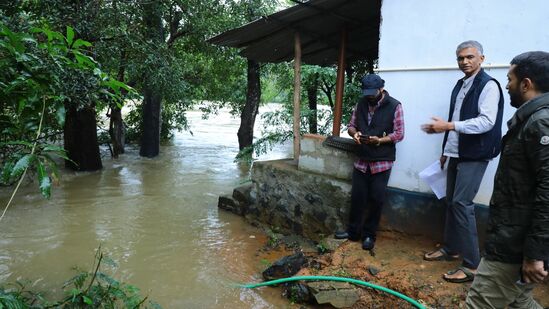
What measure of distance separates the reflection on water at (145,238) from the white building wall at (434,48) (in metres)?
2.21

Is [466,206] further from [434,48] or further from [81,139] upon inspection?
[81,139]

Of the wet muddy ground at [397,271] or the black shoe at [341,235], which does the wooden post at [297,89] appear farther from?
the wet muddy ground at [397,271]

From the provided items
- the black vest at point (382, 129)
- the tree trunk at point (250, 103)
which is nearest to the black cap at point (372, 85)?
the black vest at point (382, 129)

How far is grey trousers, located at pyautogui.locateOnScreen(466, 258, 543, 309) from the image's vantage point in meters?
2.02

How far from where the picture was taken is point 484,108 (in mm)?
3135

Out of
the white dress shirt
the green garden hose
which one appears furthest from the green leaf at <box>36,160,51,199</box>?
the white dress shirt

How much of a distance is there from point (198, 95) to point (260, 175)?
8.92m

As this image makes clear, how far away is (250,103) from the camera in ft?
36.7

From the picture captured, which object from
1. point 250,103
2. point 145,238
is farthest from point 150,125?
point 145,238

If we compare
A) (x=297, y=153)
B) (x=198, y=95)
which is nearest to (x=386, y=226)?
(x=297, y=153)

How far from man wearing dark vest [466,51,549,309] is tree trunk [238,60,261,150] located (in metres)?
9.02

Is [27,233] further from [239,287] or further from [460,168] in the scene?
[460,168]

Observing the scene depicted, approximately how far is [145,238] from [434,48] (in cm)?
458

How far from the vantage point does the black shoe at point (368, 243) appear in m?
4.15
